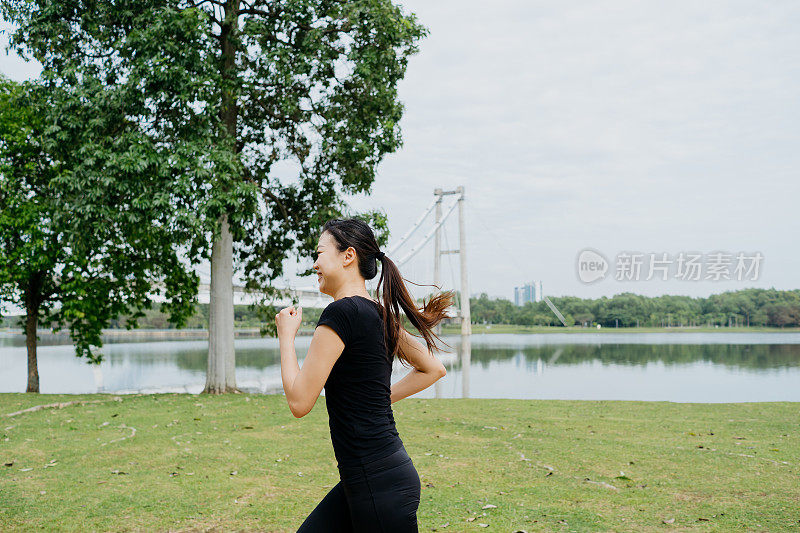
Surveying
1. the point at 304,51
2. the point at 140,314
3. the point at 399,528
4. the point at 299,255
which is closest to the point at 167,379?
the point at 140,314

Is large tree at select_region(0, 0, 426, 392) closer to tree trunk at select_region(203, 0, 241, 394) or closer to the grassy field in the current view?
tree trunk at select_region(203, 0, 241, 394)

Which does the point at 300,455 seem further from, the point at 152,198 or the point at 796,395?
the point at 796,395

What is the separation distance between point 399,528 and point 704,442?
5.26 m

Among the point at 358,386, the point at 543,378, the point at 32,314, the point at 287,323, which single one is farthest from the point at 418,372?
the point at 543,378

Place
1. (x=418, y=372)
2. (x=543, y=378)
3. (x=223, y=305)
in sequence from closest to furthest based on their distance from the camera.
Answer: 1. (x=418, y=372)
2. (x=223, y=305)
3. (x=543, y=378)

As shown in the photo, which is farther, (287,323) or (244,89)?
(244,89)

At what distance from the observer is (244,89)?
9.61 meters

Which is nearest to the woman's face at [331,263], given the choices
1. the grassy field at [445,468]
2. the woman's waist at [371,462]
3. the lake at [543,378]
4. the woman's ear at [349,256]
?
the woman's ear at [349,256]

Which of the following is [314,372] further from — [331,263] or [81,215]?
[81,215]

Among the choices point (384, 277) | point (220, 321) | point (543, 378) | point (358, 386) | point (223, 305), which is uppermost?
point (384, 277)

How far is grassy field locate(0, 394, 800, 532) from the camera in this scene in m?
3.83

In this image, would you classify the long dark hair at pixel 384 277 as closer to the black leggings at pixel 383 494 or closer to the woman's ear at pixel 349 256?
the woman's ear at pixel 349 256

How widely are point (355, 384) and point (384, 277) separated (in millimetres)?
354

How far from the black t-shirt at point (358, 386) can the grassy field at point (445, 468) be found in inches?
85.7
